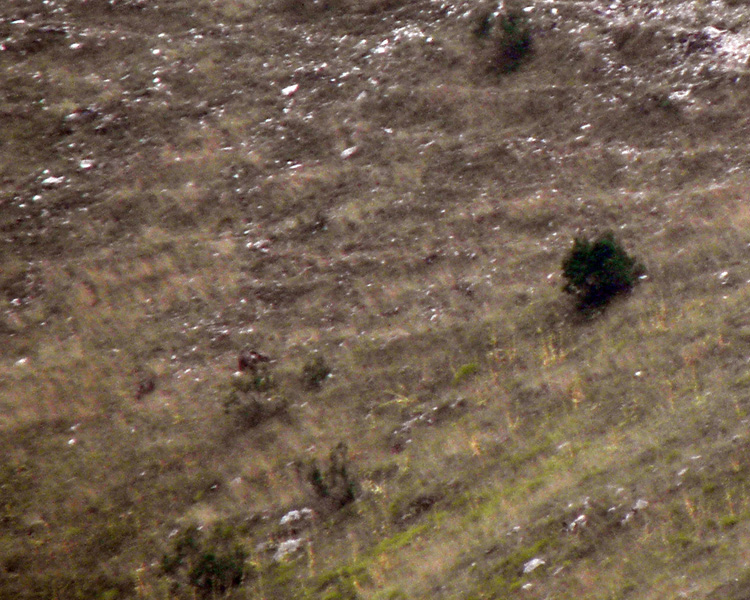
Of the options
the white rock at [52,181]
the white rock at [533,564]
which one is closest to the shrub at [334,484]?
the white rock at [533,564]

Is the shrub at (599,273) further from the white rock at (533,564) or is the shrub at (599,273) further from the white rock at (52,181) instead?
the white rock at (52,181)

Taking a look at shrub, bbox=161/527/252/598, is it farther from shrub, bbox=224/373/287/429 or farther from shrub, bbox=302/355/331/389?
shrub, bbox=302/355/331/389

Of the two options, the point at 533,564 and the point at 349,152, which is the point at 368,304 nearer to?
the point at 349,152

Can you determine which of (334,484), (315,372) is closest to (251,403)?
(315,372)

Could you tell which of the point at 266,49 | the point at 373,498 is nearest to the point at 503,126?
the point at 266,49

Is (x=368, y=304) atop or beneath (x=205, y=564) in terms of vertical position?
atop
